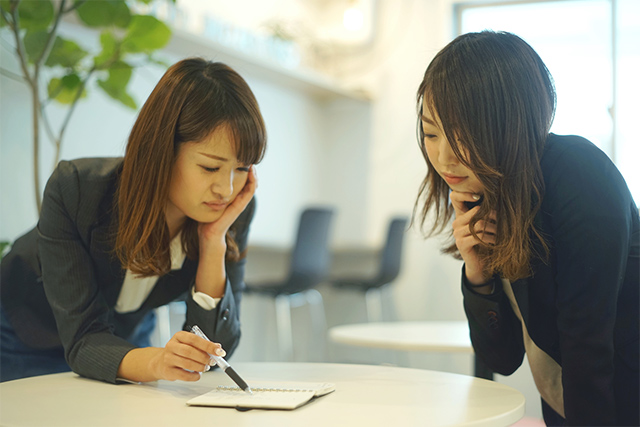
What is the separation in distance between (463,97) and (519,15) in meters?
3.74

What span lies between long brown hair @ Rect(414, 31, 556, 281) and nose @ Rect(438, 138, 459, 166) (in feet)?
0.09

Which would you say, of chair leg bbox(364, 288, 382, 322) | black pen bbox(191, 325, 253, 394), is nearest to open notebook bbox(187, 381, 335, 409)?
black pen bbox(191, 325, 253, 394)

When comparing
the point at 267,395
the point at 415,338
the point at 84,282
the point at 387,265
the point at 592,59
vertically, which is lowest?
the point at 387,265

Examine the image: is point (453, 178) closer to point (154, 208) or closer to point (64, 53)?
point (154, 208)

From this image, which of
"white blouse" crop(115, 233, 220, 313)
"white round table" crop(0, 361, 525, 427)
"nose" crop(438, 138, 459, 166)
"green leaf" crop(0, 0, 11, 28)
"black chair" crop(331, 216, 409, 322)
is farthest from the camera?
"black chair" crop(331, 216, 409, 322)

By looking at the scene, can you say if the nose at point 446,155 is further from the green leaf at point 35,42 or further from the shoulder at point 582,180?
the green leaf at point 35,42

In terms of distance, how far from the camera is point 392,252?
4.14 m

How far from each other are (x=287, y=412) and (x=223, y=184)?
0.54m

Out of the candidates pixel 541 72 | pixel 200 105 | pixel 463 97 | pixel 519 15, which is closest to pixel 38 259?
pixel 200 105

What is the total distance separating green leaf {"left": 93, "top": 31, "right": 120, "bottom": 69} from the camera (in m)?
2.14

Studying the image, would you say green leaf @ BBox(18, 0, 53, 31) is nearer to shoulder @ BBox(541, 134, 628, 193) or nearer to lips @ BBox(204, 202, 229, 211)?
lips @ BBox(204, 202, 229, 211)

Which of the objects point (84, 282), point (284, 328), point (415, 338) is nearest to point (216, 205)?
point (84, 282)

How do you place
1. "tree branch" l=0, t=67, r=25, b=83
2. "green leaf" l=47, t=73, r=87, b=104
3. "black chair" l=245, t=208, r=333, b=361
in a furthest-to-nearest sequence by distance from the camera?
"black chair" l=245, t=208, r=333, b=361 < "tree branch" l=0, t=67, r=25, b=83 < "green leaf" l=47, t=73, r=87, b=104

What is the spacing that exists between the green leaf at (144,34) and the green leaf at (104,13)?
3cm
